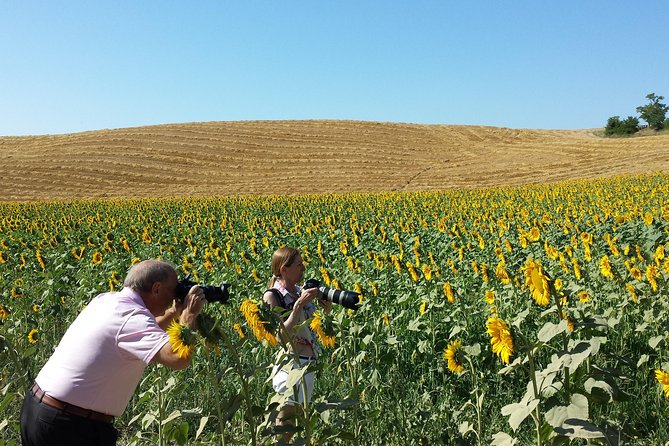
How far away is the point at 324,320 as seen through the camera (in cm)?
302

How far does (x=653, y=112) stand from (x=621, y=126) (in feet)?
31.0

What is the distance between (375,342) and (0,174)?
39.0 m

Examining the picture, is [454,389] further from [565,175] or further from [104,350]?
[565,175]

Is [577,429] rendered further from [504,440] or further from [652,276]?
[652,276]

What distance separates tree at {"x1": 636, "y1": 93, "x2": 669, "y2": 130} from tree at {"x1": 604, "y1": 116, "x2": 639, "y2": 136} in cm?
577

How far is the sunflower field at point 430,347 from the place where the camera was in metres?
2.49

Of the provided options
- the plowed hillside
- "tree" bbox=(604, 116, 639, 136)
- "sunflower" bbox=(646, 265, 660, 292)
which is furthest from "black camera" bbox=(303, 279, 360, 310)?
"tree" bbox=(604, 116, 639, 136)

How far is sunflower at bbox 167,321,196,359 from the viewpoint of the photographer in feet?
7.07

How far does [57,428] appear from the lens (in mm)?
2418

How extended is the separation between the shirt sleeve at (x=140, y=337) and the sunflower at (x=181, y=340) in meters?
0.17

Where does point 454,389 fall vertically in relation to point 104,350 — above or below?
below

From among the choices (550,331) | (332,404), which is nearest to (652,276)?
(550,331)

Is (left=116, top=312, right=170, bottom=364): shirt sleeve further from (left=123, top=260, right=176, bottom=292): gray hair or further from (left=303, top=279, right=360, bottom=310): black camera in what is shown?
(left=303, top=279, right=360, bottom=310): black camera

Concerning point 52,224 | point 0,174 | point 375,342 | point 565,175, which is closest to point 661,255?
point 375,342
